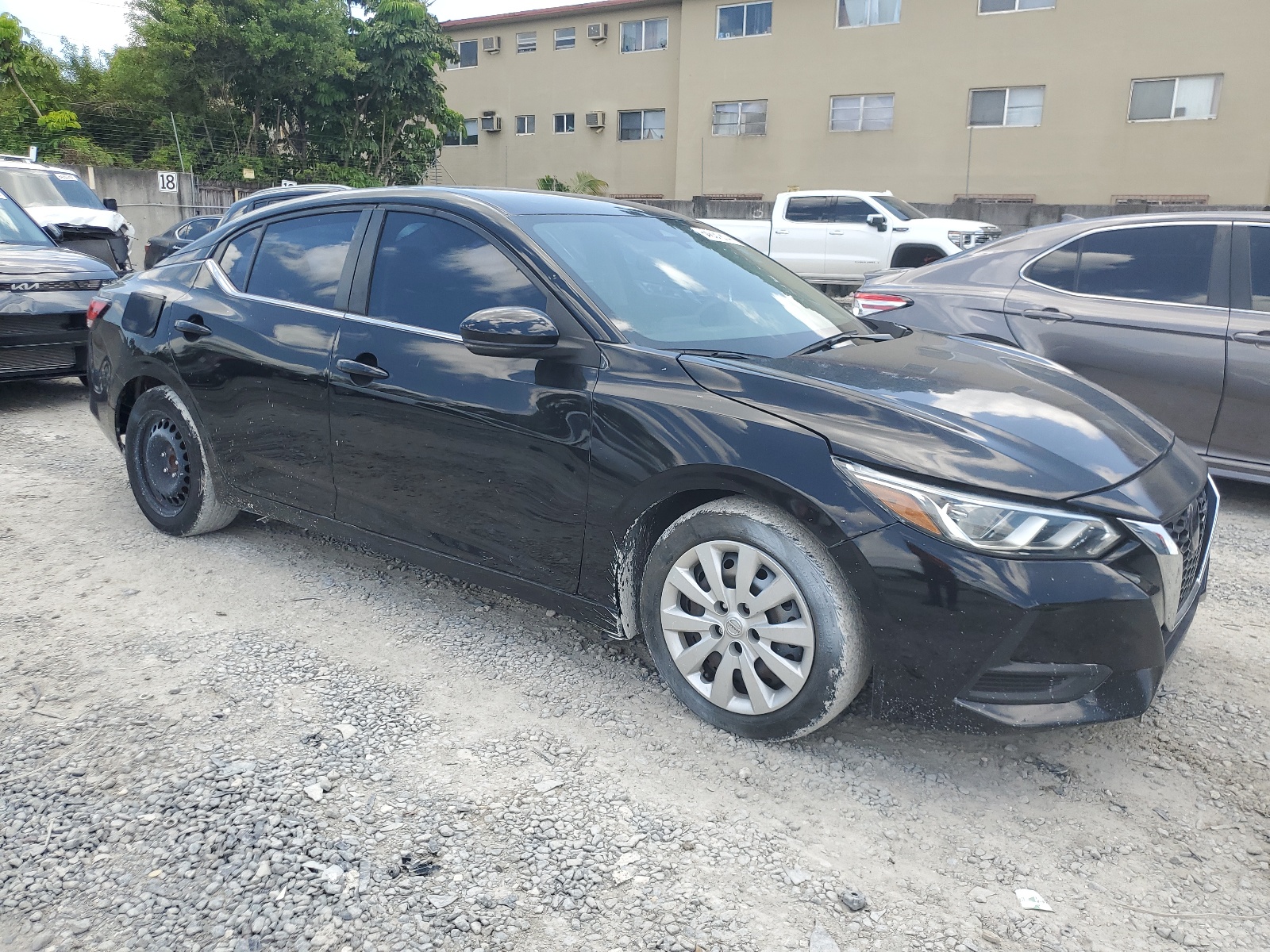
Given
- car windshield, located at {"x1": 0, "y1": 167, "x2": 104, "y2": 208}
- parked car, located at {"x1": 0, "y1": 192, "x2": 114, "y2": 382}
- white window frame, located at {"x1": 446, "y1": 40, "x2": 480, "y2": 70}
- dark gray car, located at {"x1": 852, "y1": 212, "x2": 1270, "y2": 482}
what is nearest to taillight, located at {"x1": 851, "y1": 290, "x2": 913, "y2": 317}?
dark gray car, located at {"x1": 852, "y1": 212, "x2": 1270, "y2": 482}

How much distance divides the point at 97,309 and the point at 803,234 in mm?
13880

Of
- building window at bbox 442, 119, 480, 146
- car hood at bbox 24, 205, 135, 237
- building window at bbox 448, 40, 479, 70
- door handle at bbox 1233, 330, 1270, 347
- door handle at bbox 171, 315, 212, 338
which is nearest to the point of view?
door handle at bbox 171, 315, 212, 338

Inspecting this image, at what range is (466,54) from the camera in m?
35.3

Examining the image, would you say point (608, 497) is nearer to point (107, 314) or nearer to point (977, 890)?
point (977, 890)

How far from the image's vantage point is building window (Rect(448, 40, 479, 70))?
35.1m

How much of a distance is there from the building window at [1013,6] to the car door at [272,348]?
82.7ft

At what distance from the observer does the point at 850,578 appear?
105 inches

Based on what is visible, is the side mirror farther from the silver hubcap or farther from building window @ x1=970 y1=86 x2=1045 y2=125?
building window @ x1=970 y1=86 x2=1045 y2=125

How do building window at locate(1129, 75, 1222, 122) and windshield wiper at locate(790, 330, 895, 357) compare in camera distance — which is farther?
building window at locate(1129, 75, 1222, 122)

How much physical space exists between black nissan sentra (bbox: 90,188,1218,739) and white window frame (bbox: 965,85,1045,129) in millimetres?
24047

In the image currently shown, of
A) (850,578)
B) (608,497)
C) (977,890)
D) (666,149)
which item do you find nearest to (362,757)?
(608,497)

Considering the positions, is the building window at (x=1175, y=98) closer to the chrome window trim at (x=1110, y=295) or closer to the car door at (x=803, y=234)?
the car door at (x=803, y=234)

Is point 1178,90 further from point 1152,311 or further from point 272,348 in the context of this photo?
point 272,348

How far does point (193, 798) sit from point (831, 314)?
286cm
